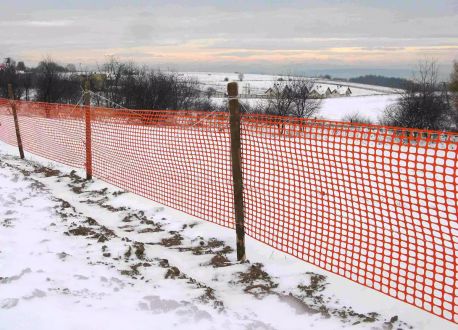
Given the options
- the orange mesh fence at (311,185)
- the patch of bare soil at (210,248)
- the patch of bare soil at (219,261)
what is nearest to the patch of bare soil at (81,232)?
the patch of bare soil at (210,248)

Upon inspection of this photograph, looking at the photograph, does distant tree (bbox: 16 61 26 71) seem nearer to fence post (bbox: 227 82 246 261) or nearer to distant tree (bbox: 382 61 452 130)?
distant tree (bbox: 382 61 452 130)

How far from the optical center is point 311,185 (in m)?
8.20

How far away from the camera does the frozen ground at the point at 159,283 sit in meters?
3.74

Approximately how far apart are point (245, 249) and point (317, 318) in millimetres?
1551

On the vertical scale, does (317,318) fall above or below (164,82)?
below

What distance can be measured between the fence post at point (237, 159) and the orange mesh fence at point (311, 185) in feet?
0.73

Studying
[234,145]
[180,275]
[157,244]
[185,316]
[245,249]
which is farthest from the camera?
[157,244]

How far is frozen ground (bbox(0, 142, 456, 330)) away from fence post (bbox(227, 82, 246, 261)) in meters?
0.26

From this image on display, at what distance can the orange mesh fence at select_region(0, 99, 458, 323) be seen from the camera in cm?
426

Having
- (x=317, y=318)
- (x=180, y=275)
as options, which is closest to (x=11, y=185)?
(x=180, y=275)

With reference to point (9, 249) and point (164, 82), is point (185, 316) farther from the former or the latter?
point (164, 82)

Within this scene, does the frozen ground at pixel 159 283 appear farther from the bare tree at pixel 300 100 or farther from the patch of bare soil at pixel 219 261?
the bare tree at pixel 300 100

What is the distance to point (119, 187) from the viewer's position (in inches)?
324

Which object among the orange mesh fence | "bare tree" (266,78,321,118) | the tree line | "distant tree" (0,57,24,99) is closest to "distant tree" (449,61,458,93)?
the tree line
